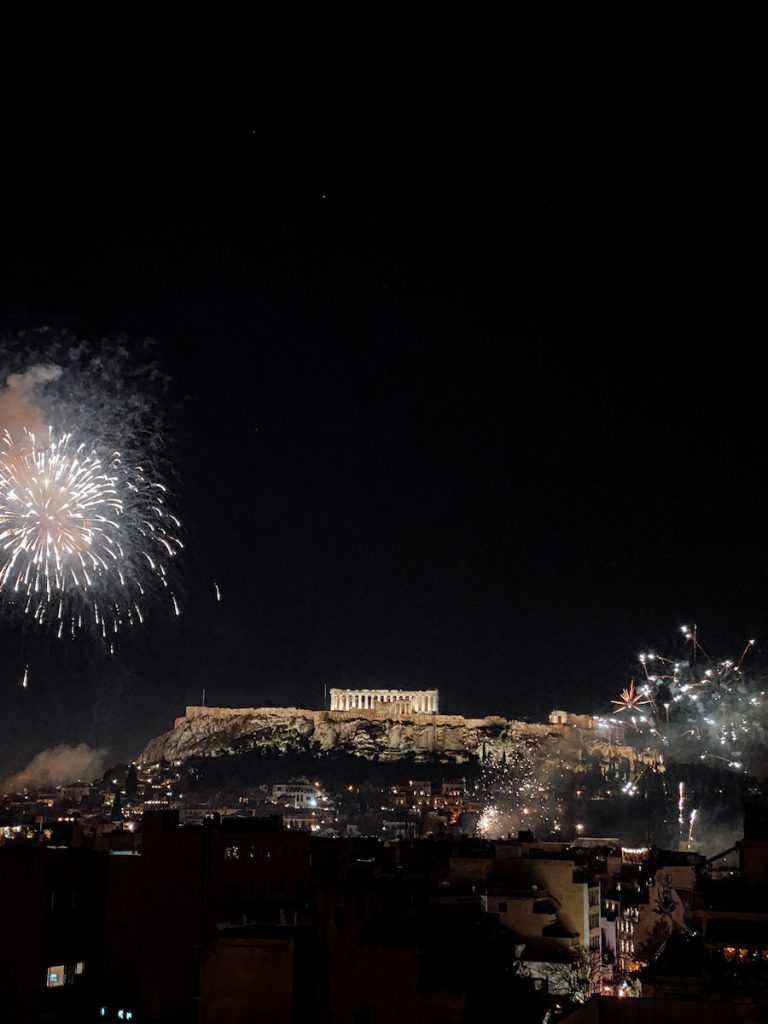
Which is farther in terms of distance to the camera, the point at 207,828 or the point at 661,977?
the point at 207,828

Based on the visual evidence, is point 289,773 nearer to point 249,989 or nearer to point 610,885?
point 610,885

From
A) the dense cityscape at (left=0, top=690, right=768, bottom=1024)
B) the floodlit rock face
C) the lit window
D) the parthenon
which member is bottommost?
the lit window

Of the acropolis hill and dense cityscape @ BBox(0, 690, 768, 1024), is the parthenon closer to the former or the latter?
the acropolis hill

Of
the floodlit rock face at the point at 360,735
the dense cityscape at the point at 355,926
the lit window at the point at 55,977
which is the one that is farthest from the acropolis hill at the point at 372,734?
the lit window at the point at 55,977

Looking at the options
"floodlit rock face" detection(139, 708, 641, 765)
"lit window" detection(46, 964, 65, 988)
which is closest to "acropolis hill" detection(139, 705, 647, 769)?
"floodlit rock face" detection(139, 708, 641, 765)

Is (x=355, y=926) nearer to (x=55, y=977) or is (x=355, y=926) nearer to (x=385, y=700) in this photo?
(x=55, y=977)

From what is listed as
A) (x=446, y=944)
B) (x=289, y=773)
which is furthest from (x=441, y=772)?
(x=446, y=944)

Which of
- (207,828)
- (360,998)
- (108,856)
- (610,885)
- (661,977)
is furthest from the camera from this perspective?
(610,885)
